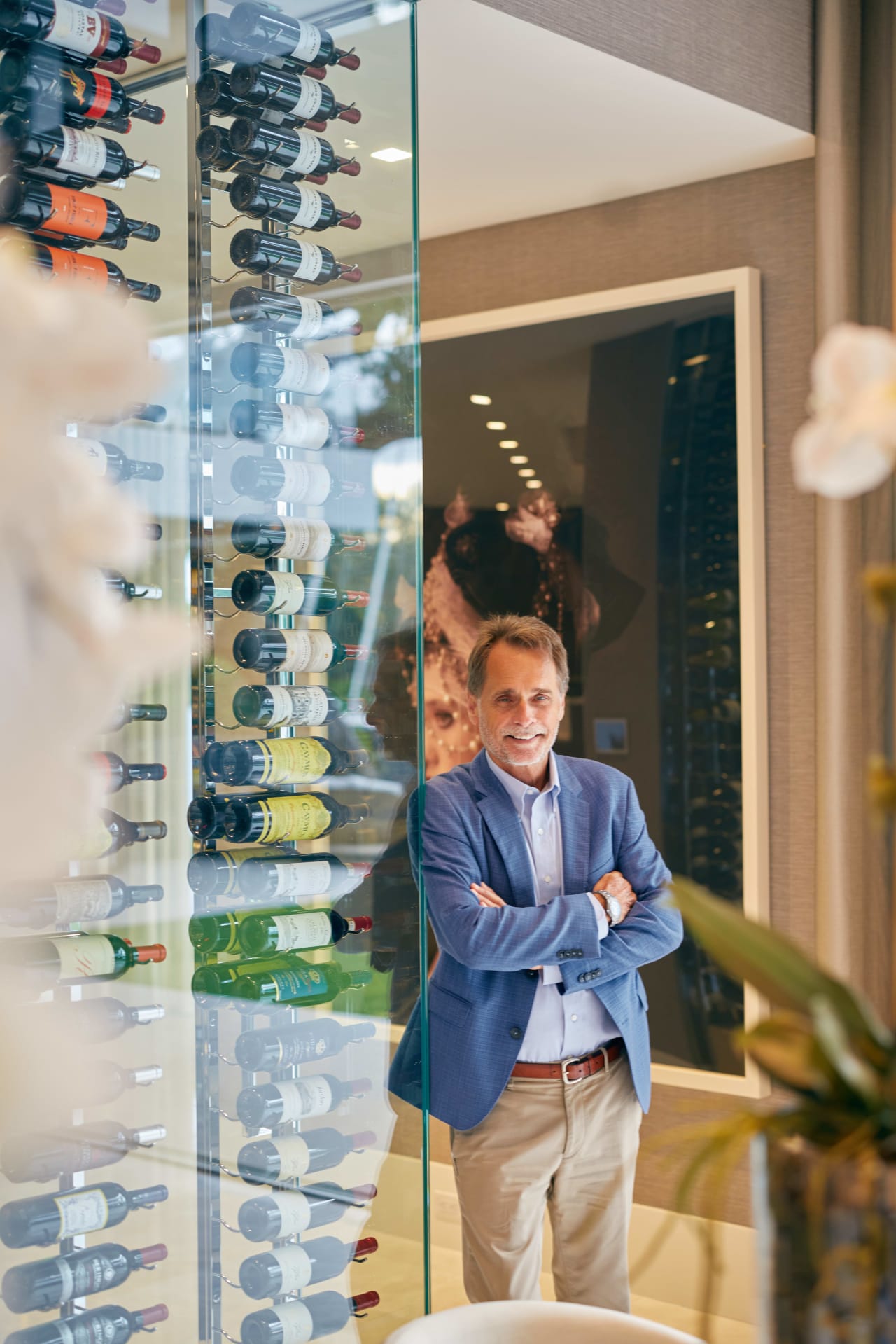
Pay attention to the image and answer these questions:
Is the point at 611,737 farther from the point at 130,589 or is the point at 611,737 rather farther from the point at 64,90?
the point at 64,90

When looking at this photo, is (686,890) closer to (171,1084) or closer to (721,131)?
(171,1084)

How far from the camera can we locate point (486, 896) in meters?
2.63

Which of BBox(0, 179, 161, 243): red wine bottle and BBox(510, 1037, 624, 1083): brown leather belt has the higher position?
BBox(0, 179, 161, 243): red wine bottle

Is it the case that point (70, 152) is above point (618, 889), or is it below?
above

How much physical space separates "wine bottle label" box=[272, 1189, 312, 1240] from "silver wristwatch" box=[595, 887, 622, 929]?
737 millimetres

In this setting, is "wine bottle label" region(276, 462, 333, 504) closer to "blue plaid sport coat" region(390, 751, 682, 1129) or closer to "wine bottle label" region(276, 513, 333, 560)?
"wine bottle label" region(276, 513, 333, 560)

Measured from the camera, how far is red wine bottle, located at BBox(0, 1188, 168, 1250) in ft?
6.65

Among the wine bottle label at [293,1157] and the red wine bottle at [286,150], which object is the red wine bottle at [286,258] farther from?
the wine bottle label at [293,1157]

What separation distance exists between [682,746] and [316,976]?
1604 mm

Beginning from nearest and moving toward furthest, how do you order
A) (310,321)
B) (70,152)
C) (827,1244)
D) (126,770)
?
1. (827,1244)
2. (70,152)
3. (126,770)
4. (310,321)

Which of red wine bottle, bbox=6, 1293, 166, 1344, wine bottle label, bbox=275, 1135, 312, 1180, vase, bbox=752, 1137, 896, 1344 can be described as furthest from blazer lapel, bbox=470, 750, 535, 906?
vase, bbox=752, 1137, 896, 1344

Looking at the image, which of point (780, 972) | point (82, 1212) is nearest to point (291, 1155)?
point (82, 1212)

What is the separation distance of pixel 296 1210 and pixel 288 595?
3.47ft

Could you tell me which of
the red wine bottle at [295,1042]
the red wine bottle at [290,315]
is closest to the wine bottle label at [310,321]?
the red wine bottle at [290,315]
